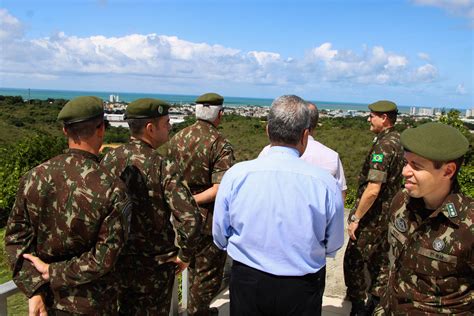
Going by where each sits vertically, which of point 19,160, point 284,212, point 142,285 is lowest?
point 19,160

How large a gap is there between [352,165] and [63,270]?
22.5m

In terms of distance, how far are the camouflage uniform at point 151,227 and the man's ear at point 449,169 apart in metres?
1.21

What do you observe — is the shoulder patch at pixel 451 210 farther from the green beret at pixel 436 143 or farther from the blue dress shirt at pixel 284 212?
the blue dress shirt at pixel 284 212

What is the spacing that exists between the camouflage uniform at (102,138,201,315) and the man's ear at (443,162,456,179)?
1.21m

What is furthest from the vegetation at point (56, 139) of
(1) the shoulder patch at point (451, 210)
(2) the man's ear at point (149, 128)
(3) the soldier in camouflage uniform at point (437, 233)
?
(1) the shoulder patch at point (451, 210)

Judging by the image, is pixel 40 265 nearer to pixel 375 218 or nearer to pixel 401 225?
pixel 401 225

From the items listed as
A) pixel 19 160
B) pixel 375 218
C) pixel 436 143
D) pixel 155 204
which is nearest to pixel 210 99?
pixel 155 204

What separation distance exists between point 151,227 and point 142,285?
1.11 ft

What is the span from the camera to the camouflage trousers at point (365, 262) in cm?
358

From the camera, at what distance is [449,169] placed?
5.83ft

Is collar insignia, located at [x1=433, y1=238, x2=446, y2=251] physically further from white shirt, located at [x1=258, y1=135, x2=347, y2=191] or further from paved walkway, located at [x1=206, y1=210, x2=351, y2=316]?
paved walkway, located at [x1=206, y1=210, x2=351, y2=316]

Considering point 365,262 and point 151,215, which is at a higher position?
point 151,215

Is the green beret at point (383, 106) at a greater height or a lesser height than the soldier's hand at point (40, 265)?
greater

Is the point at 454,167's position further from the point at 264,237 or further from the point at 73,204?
the point at 73,204
